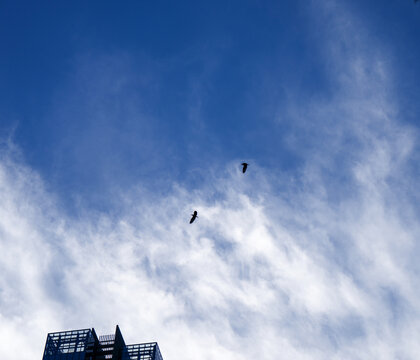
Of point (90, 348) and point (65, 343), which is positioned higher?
point (65, 343)

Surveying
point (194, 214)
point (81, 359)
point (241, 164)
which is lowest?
point (194, 214)

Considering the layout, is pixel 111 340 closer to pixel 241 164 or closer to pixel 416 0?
pixel 241 164

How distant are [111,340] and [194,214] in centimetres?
11845

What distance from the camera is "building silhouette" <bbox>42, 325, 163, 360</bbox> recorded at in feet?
484

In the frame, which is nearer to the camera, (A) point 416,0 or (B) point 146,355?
(A) point 416,0

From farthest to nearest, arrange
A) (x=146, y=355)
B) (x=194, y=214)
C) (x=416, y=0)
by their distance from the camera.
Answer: (x=146, y=355) < (x=194, y=214) < (x=416, y=0)

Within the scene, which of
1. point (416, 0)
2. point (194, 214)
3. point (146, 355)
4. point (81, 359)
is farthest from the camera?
point (146, 355)

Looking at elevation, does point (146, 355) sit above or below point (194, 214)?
above

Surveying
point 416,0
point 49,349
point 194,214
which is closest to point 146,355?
point 49,349

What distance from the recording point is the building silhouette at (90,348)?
147 metres

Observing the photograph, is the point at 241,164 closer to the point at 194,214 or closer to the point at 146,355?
the point at 194,214

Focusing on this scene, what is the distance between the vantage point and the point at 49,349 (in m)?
149

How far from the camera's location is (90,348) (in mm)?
150500

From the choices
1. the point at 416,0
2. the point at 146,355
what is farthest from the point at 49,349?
the point at 416,0
